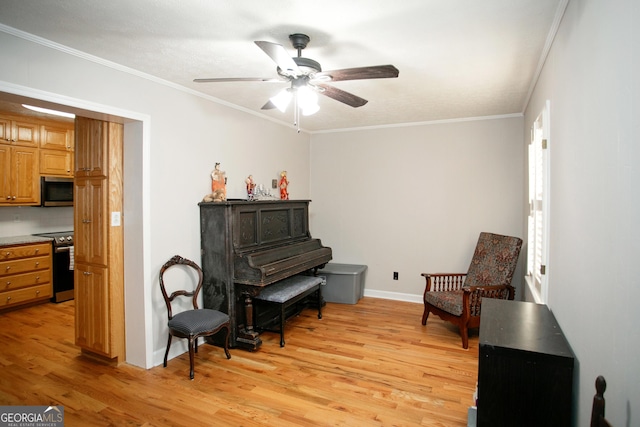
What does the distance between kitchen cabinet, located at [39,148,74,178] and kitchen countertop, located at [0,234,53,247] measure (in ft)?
2.86

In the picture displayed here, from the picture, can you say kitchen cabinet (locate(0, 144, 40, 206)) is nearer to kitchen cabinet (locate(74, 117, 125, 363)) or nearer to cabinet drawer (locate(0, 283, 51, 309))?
cabinet drawer (locate(0, 283, 51, 309))

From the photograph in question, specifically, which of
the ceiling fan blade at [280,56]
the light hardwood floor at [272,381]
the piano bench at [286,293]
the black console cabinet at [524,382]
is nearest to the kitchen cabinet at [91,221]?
the light hardwood floor at [272,381]

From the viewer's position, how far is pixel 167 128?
3.18 meters

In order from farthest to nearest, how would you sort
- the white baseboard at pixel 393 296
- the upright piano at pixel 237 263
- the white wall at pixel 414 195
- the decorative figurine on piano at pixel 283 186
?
the white baseboard at pixel 393 296 < the decorative figurine on piano at pixel 283 186 < the white wall at pixel 414 195 < the upright piano at pixel 237 263

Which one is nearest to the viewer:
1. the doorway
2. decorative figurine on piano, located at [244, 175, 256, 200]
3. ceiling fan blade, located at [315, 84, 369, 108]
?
ceiling fan blade, located at [315, 84, 369, 108]

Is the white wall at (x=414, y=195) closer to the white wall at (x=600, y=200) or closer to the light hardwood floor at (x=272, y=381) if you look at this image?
the light hardwood floor at (x=272, y=381)

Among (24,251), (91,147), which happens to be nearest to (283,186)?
(91,147)

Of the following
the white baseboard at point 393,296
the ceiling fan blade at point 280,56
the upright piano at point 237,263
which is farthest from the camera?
the white baseboard at point 393,296

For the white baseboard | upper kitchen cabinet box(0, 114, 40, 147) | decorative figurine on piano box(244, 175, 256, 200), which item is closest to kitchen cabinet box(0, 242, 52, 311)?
upper kitchen cabinet box(0, 114, 40, 147)

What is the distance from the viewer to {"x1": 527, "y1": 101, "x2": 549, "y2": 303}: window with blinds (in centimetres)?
232

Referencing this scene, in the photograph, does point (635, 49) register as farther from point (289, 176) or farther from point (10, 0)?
point (289, 176)

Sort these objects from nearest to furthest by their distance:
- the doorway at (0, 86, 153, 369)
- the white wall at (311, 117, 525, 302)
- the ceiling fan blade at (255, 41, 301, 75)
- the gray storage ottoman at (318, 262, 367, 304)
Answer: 1. the ceiling fan blade at (255, 41, 301, 75)
2. the doorway at (0, 86, 153, 369)
3. the white wall at (311, 117, 525, 302)
4. the gray storage ottoman at (318, 262, 367, 304)

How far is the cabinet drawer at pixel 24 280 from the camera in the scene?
14.2ft

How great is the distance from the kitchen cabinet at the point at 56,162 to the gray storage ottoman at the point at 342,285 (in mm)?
3843
